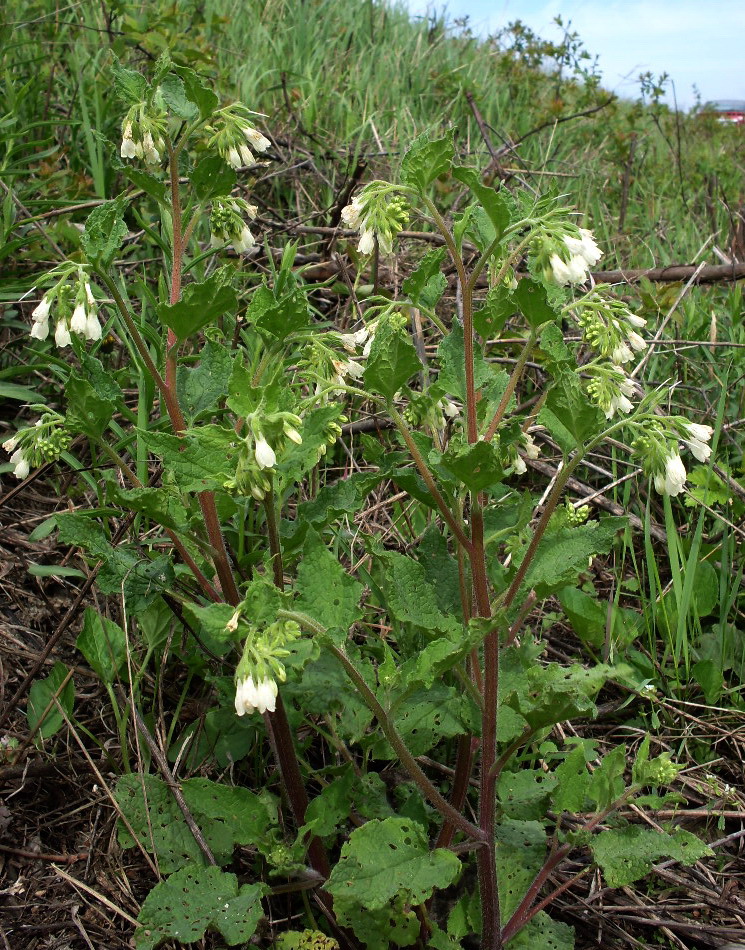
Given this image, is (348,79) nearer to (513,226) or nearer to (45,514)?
(45,514)

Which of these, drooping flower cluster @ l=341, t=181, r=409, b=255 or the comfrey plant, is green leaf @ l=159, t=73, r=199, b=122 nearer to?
the comfrey plant

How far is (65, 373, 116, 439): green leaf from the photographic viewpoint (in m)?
1.69

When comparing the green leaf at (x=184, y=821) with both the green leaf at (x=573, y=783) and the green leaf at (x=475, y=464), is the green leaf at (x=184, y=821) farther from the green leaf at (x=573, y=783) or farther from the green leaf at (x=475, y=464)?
the green leaf at (x=475, y=464)

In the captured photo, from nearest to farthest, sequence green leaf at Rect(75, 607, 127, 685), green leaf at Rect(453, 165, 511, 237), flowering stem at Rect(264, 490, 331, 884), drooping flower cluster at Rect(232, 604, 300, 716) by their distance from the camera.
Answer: drooping flower cluster at Rect(232, 604, 300, 716) < green leaf at Rect(453, 165, 511, 237) < flowering stem at Rect(264, 490, 331, 884) < green leaf at Rect(75, 607, 127, 685)

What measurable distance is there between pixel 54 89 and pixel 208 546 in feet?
11.6

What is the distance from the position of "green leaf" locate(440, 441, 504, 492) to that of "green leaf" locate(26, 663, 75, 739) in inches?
53.1

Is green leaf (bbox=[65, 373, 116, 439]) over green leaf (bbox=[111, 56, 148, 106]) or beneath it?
beneath

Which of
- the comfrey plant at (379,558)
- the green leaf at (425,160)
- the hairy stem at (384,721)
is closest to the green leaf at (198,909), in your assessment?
the comfrey plant at (379,558)

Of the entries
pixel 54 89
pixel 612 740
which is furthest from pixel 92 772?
pixel 54 89

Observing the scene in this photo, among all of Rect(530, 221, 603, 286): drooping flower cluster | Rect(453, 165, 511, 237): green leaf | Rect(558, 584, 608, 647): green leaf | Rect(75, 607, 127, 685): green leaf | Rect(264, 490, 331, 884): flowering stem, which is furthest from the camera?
Rect(558, 584, 608, 647): green leaf

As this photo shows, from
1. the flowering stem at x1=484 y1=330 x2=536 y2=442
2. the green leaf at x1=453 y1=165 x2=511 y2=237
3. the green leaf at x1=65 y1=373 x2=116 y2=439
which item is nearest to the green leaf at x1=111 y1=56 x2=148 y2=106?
the green leaf at x1=65 y1=373 x2=116 y2=439

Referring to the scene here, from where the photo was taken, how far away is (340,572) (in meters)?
1.53

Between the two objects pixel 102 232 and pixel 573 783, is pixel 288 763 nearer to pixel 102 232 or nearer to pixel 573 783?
pixel 573 783

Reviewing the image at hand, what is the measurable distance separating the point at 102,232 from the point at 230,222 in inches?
13.3
